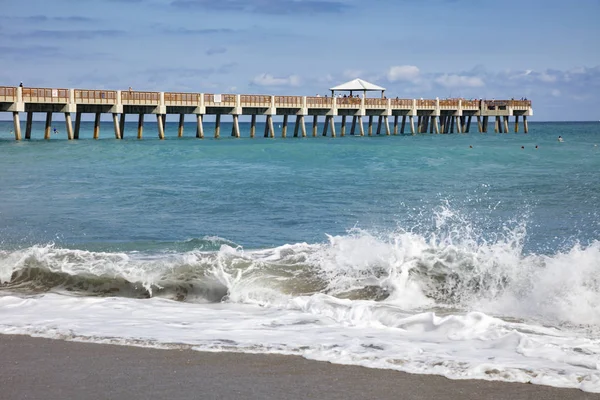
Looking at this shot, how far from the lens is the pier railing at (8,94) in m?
42.7

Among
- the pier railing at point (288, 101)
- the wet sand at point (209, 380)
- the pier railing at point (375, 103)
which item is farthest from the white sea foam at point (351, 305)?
the pier railing at point (375, 103)

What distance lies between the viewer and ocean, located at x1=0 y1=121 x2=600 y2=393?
267 inches

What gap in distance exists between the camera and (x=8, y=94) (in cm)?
4284

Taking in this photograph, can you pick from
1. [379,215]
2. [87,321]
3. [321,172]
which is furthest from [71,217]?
[321,172]

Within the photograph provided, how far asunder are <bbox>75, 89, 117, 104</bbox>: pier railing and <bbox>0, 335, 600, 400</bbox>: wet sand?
136ft

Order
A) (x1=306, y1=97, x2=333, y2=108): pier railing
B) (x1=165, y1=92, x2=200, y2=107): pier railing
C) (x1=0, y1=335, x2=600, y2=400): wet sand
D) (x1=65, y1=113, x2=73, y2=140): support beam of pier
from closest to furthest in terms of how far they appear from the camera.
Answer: (x1=0, y1=335, x2=600, y2=400): wet sand → (x1=65, y1=113, x2=73, y2=140): support beam of pier → (x1=165, y1=92, x2=200, y2=107): pier railing → (x1=306, y1=97, x2=333, y2=108): pier railing

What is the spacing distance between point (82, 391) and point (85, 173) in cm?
2425

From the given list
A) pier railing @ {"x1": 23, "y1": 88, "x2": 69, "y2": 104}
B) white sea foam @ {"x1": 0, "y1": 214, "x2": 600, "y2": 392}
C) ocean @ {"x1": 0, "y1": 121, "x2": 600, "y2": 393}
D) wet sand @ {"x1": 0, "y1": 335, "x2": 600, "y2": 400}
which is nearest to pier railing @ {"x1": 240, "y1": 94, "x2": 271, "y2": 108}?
pier railing @ {"x1": 23, "y1": 88, "x2": 69, "y2": 104}

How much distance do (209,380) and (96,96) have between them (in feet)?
142

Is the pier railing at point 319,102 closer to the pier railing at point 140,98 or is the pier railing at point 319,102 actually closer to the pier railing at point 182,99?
the pier railing at point 182,99

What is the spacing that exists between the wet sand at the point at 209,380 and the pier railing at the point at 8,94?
3899 cm

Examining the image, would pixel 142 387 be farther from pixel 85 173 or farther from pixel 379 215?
pixel 85 173

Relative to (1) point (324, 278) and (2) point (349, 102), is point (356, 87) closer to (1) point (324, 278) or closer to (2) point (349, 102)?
(2) point (349, 102)

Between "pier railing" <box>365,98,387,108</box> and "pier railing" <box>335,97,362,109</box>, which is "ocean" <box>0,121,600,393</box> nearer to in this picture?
"pier railing" <box>335,97,362,109</box>
